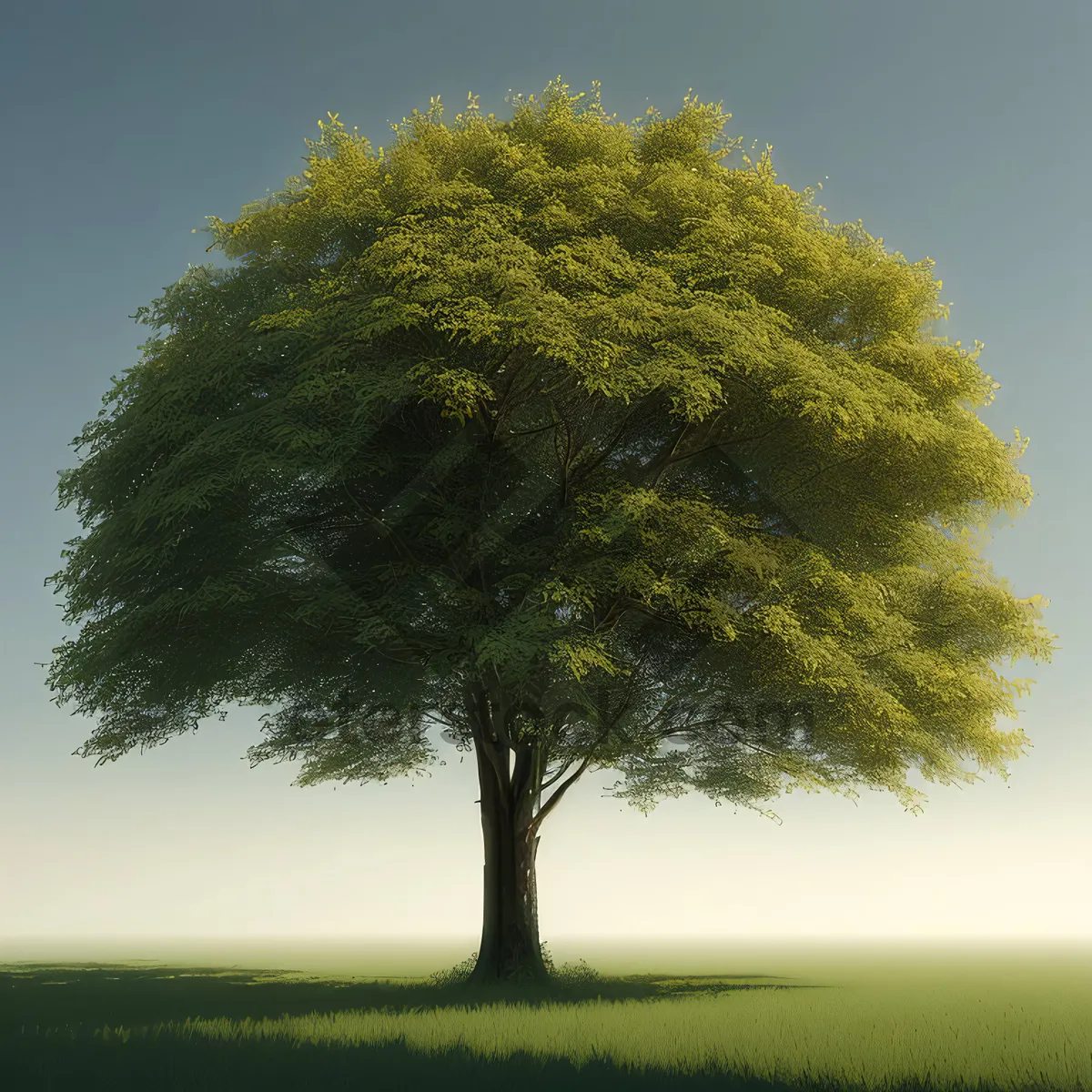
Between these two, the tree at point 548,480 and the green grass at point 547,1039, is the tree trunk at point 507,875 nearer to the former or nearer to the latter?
the tree at point 548,480

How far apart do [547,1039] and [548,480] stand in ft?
36.0

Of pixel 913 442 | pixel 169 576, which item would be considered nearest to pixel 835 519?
pixel 913 442

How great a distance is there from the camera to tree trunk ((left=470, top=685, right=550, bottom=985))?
69.7 ft

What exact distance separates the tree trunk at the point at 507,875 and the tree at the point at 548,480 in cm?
8

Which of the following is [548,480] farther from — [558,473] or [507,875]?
[507,875]

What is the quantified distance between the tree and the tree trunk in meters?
0.08

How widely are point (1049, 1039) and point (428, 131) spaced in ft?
61.8

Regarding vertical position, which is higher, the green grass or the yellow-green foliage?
the yellow-green foliage

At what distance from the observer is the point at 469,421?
2094cm

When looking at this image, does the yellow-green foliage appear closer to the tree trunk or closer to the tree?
the tree

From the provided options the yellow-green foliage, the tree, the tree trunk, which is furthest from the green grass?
the yellow-green foliage

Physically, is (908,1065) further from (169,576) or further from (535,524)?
(169,576)

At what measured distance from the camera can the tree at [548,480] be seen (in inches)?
704

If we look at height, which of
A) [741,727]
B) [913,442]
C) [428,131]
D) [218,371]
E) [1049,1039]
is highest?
[428,131]
